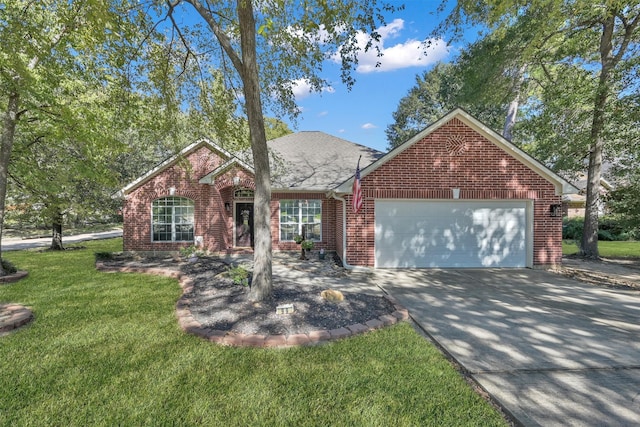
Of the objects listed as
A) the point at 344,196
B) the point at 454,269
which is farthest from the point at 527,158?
the point at 344,196

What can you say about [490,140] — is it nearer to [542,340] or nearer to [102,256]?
[542,340]

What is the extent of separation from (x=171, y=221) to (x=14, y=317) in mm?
7578

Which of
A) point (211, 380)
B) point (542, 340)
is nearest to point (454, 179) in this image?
point (542, 340)

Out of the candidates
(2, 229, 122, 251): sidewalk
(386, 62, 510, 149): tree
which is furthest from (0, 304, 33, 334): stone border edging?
(386, 62, 510, 149): tree

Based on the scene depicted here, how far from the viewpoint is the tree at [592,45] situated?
9227 millimetres

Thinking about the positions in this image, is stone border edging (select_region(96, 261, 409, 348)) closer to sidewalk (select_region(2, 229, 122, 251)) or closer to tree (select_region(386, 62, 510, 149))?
sidewalk (select_region(2, 229, 122, 251))

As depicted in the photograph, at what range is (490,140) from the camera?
30.0 ft

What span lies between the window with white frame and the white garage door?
141 inches

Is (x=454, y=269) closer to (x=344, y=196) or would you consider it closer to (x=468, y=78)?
(x=344, y=196)

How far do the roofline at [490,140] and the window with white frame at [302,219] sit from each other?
3.34 meters

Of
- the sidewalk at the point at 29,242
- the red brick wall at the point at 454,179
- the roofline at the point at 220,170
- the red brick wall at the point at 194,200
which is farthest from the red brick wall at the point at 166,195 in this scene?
the sidewalk at the point at 29,242

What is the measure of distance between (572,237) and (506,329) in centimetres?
1923

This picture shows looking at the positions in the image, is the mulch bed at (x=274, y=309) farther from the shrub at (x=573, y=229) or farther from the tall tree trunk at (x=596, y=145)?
the shrub at (x=573, y=229)

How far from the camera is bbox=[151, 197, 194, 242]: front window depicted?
39.6ft
